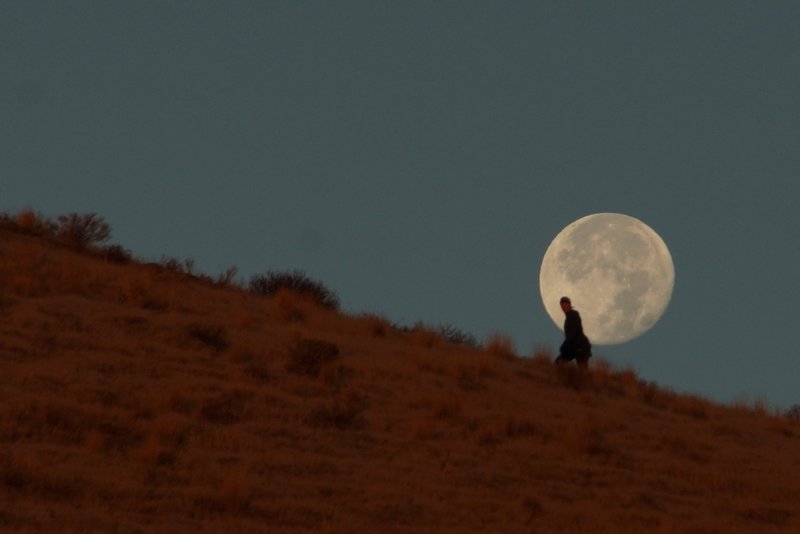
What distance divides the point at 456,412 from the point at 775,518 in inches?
190

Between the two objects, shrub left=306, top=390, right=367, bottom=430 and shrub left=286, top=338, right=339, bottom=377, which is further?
shrub left=286, top=338, right=339, bottom=377

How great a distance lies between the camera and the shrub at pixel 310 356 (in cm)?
2164

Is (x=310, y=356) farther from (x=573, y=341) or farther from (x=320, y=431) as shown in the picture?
(x=573, y=341)

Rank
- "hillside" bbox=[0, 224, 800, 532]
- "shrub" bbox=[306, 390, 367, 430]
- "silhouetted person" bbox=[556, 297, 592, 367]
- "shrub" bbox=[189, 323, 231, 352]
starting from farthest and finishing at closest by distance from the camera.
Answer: "silhouetted person" bbox=[556, 297, 592, 367] < "shrub" bbox=[189, 323, 231, 352] < "shrub" bbox=[306, 390, 367, 430] < "hillside" bbox=[0, 224, 800, 532]

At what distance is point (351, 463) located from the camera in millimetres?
17141

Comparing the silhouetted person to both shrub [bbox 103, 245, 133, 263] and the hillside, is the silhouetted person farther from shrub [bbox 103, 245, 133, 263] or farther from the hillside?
shrub [bbox 103, 245, 133, 263]

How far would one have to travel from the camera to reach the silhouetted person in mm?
24594

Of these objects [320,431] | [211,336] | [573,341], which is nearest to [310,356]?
[211,336]

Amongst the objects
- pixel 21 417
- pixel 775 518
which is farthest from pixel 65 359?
pixel 775 518

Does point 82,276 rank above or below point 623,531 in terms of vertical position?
above

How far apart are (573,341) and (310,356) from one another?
17.2 ft

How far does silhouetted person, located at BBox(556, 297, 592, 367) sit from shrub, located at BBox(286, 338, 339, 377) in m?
4.32

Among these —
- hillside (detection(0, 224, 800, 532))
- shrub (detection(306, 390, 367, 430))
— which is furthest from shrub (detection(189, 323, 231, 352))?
shrub (detection(306, 390, 367, 430))

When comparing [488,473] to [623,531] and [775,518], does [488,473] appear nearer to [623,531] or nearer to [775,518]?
[623,531]
